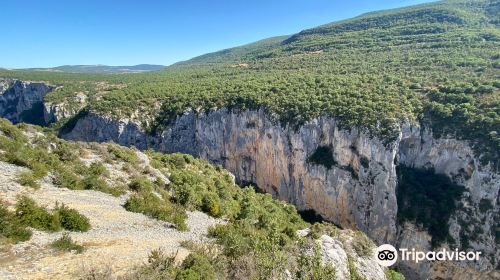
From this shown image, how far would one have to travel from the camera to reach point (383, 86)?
44.9 m

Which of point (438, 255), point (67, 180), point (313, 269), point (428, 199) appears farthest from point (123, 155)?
point (428, 199)

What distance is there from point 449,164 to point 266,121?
21322mm

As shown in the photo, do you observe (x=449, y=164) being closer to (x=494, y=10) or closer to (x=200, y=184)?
(x=200, y=184)

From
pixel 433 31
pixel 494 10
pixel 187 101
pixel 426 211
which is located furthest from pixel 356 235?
pixel 494 10

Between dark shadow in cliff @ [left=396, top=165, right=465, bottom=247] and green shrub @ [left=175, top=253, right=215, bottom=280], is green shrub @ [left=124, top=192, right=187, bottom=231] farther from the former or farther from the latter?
dark shadow in cliff @ [left=396, top=165, right=465, bottom=247]

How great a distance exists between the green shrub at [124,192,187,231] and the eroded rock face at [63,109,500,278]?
26.5 meters

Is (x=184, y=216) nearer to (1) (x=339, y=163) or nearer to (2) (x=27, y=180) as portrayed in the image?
(2) (x=27, y=180)

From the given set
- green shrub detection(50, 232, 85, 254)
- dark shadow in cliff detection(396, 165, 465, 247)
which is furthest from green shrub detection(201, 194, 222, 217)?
dark shadow in cliff detection(396, 165, 465, 247)

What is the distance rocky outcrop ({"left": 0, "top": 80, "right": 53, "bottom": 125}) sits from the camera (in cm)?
7962

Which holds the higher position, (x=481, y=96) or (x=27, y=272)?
(x=27, y=272)

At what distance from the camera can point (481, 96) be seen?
3984 cm

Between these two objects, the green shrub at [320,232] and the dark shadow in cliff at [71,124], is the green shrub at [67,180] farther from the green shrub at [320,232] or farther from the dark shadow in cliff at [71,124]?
the dark shadow in cliff at [71,124]

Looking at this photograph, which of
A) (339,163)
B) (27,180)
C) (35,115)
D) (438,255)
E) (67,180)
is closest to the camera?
(27,180)

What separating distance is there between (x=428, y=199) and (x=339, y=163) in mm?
9660
